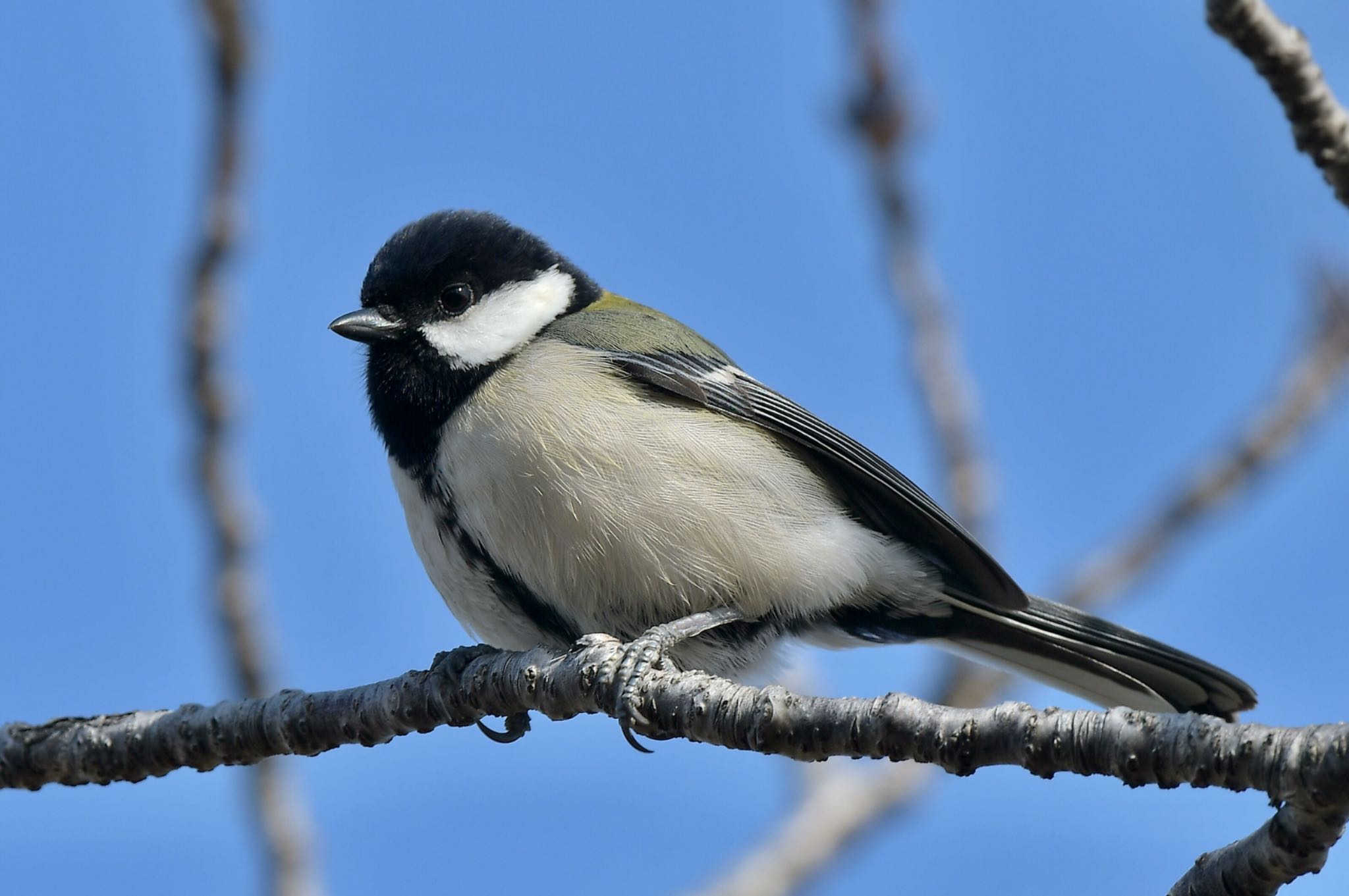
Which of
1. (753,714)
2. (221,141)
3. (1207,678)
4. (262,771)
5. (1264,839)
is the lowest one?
(1264,839)

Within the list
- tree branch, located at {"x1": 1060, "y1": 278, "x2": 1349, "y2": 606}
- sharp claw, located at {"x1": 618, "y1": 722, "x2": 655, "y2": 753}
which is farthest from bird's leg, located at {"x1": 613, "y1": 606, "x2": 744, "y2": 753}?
tree branch, located at {"x1": 1060, "y1": 278, "x2": 1349, "y2": 606}

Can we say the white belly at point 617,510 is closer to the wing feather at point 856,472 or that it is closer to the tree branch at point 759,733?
the wing feather at point 856,472

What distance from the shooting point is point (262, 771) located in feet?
15.5

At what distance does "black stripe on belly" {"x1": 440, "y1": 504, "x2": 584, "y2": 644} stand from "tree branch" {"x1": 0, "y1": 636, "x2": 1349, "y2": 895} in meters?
0.32

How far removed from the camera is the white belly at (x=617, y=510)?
3934 mm

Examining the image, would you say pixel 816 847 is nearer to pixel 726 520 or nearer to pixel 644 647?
pixel 726 520

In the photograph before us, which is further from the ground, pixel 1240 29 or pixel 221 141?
pixel 221 141

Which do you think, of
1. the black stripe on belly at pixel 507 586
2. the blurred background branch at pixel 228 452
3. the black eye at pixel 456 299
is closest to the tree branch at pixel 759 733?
the black stripe on belly at pixel 507 586

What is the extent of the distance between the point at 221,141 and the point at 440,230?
→ 91 centimetres

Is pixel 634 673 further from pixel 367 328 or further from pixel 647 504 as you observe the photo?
pixel 367 328

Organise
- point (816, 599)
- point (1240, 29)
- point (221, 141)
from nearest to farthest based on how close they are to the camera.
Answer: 1. point (1240, 29)
2. point (221, 141)
3. point (816, 599)

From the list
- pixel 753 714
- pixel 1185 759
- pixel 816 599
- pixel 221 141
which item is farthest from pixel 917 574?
pixel 221 141

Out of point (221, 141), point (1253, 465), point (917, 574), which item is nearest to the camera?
point (221, 141)

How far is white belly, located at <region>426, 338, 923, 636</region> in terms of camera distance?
393 centimetres
